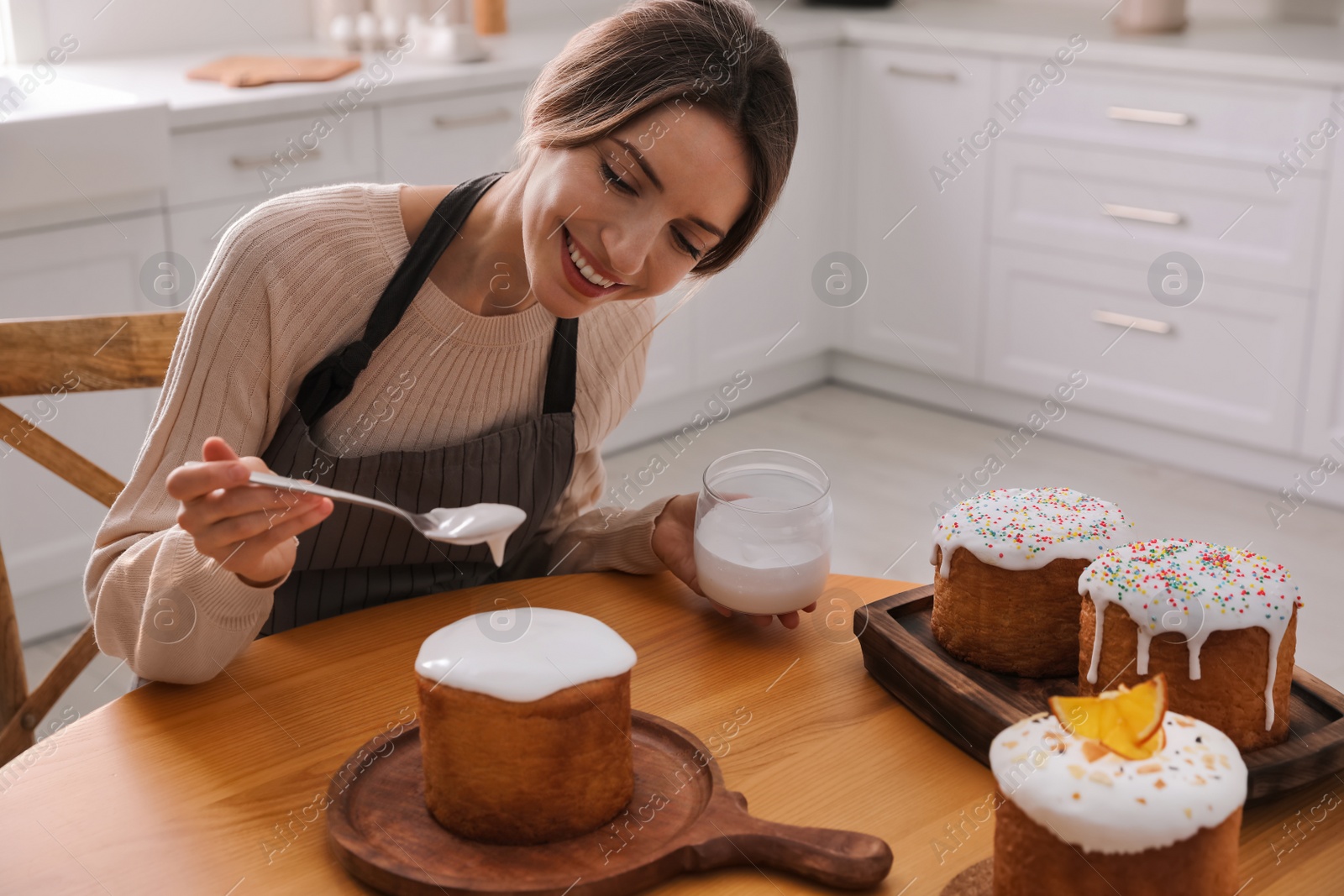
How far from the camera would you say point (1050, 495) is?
1108 millimetres

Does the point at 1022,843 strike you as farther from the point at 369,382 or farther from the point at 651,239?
the point at 369,382

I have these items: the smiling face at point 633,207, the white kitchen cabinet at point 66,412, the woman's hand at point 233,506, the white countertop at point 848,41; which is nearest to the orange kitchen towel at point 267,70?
the white countertop at point 848,41

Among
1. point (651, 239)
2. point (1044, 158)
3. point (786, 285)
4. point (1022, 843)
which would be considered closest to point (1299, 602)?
point (1022, 843)

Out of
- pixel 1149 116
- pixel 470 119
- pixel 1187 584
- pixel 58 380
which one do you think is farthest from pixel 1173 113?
pixel 58 380

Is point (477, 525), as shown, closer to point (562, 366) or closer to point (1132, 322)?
point (562, 366)

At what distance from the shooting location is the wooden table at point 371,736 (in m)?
0.83

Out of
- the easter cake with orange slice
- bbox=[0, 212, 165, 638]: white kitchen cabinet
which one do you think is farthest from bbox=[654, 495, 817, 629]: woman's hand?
bbox=[0, 212, 165, 638]: white kitchen cabinet

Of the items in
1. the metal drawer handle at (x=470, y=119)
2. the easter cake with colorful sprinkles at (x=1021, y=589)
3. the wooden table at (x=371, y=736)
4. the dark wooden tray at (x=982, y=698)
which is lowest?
the wooden table at (x=371, y=736)

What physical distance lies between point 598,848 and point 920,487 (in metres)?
2.34

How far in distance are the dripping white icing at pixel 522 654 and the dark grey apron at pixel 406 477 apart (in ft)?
1.25

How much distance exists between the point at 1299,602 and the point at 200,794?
781mm

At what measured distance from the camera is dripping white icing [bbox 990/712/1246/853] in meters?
0.72

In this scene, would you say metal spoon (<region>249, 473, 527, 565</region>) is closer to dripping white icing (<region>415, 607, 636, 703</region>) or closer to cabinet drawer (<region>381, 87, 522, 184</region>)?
dripping white icing (<region>415, 607, 636, 703</region>)

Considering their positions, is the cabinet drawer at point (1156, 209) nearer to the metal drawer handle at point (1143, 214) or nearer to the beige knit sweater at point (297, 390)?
the metal drawer handle at point (1143, 214)
